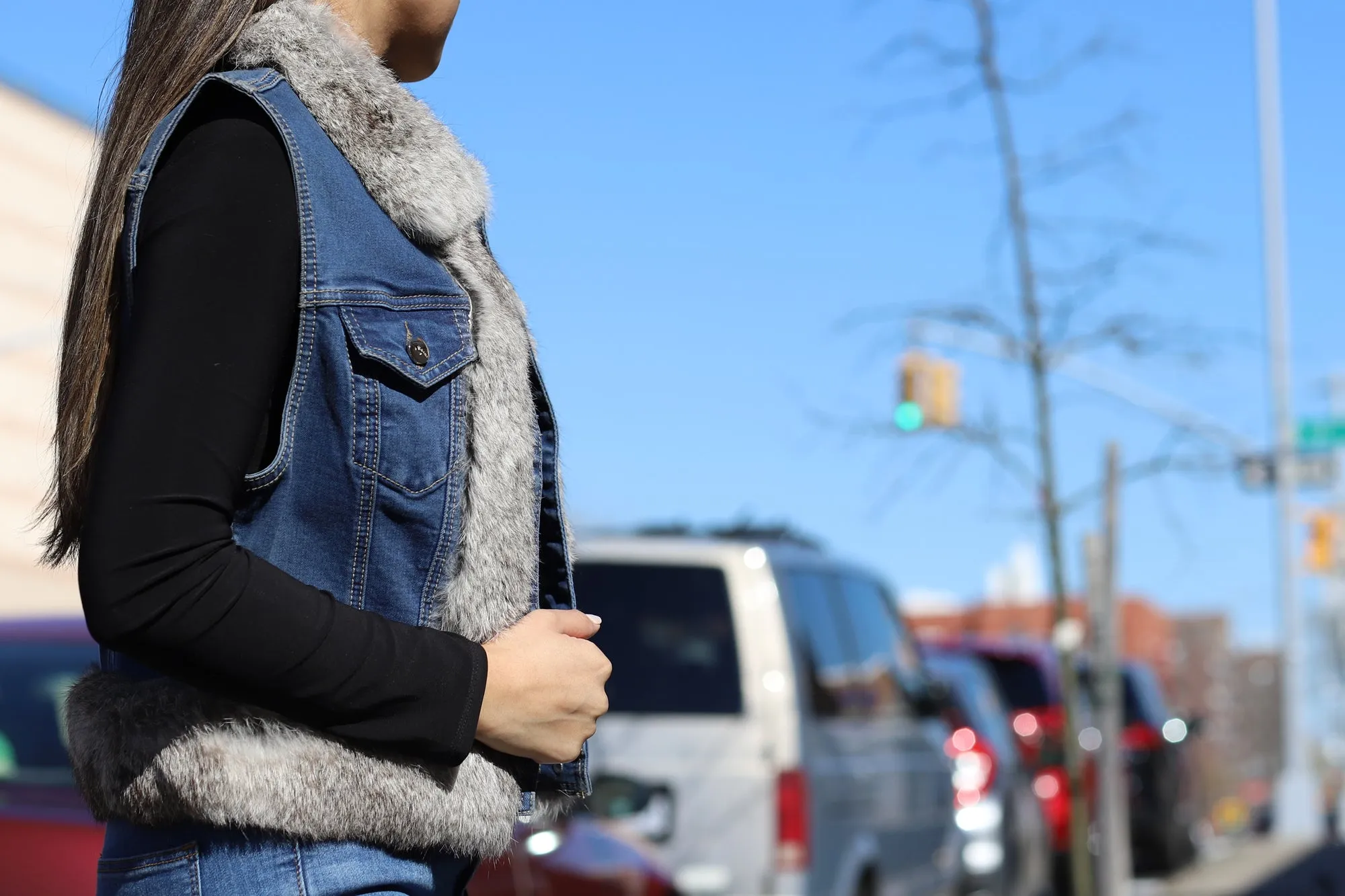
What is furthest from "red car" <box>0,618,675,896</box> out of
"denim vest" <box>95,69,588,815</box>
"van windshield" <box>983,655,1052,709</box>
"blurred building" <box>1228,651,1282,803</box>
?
"blurred building" <box>1228,651,1282,803</box>

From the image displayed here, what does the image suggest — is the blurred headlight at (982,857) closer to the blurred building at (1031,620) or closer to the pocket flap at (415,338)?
the pocket flap at (415,338)

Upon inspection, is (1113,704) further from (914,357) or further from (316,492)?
(316,492)

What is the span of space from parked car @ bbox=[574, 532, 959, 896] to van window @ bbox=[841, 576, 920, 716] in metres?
0.47

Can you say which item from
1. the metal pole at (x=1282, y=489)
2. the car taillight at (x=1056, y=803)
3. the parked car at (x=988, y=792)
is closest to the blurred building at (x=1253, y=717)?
the metal pole at (x=1282, y=489)

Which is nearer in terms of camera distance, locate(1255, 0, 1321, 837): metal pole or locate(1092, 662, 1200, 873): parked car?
locate(1092, 662, 1200, 873): parked car

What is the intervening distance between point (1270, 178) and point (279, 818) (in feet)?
79.0

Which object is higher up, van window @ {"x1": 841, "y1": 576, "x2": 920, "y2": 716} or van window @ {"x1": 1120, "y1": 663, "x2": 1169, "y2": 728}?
van window @ {"x1": 841, "y1": 576, "x2": 920, "y2": 716}

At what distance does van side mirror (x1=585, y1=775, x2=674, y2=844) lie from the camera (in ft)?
17.6

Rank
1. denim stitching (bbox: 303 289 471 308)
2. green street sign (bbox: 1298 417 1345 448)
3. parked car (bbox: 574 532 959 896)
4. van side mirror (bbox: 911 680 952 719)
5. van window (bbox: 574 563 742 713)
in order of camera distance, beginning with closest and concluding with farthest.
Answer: denim stitching (bbox: 303 289 471 308) < parked car (bbox: 574 532 959 896) < van window (bbox: 574 563 742 713) < van side mirror (bbox: 911 680 952 719) < green street sign (bbox: 1298 417 1345 448)

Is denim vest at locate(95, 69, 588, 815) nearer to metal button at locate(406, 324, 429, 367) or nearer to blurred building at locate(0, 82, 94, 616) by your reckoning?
metal button at locate(406, 324, 429, 367)

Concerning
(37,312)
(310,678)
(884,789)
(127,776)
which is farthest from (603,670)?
(37,312)

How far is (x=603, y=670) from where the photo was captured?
1.74m

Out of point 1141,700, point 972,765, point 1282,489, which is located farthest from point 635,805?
point 1282,489

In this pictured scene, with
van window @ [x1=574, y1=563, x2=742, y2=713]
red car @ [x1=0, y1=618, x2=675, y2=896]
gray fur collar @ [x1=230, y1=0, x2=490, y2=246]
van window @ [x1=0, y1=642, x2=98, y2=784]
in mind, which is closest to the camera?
gray fur collar @ [x1=230, y1=0, x2=490, y2=246]
